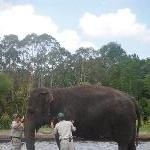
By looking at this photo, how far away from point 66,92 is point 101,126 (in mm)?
1187

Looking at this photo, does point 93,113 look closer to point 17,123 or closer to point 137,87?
point 17,123

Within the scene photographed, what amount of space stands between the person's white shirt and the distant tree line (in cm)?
Answer: 3097

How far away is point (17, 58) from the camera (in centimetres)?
8944

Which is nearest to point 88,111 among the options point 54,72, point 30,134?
point 30,134

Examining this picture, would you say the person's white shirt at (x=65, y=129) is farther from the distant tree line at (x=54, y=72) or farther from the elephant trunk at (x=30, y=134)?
the distant tree line at (x=54, y=72)

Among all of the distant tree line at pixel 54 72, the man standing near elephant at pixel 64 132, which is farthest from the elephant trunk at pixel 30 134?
the distant tree line at pixel 54 72

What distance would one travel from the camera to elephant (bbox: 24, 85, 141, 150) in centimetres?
1389

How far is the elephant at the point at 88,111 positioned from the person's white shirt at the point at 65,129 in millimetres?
516

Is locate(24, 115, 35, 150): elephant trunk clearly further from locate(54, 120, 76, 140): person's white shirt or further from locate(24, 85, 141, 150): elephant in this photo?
locate(54, 120, 76, 140): person's white shirt

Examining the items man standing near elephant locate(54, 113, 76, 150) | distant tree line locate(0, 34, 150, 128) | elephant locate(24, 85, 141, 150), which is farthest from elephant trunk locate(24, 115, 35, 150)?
distant tree line locate(0, 34, 150, 128)

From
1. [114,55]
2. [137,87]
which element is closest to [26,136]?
[137,87]

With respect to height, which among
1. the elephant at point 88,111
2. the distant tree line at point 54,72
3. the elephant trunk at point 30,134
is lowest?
the elephant trunk at point 30,134

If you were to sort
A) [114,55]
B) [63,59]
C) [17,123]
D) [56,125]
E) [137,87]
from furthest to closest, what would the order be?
[114,55] < [63,59] < [137,87] < [17,123] < [56,125]

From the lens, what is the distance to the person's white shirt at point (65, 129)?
13.2m
